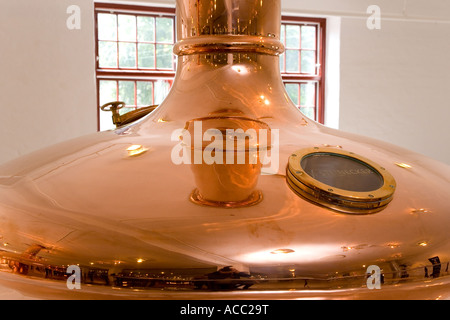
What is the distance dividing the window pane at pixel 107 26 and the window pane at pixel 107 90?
51 centimetres

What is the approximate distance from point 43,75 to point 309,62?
331cm

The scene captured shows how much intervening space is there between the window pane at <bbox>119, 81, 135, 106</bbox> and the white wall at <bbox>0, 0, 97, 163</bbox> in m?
0.51

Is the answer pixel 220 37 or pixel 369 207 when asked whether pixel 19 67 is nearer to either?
A: pixel 220 37

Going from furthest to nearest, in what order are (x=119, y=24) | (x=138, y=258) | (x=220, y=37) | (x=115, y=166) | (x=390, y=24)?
(x=390, y=24), (x=119, y=24), (x=220, y=37), (x=115, y=166), (x=138, y=258)

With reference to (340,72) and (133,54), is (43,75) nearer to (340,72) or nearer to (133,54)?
(133,54)

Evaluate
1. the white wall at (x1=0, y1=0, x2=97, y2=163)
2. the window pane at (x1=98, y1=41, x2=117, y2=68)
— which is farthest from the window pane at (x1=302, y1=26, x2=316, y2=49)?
the white wall at (x1=0, y1=0, x2=97, y2=163)

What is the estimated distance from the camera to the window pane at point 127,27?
5.67 m

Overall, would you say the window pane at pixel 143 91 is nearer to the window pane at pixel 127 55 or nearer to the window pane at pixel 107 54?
the window pane at pixel 127 55

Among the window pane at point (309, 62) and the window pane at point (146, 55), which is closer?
the window pane at point (146, 55)

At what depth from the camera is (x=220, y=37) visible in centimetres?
94

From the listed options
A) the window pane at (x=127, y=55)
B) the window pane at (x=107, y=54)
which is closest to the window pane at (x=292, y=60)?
the window pane at (x=127, y=55)

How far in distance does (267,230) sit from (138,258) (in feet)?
0.56

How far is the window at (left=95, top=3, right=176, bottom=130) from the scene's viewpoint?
5.61 metres

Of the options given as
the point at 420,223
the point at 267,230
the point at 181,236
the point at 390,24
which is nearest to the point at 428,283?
the point at 420,223
